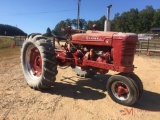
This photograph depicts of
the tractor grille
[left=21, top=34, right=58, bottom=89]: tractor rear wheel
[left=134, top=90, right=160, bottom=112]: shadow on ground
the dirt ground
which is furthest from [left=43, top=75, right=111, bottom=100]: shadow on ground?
the tractor grille

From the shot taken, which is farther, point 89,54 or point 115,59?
point 89,54

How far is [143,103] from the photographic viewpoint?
5648 millimetres

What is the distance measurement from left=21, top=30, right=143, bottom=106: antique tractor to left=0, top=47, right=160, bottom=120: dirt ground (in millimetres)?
291

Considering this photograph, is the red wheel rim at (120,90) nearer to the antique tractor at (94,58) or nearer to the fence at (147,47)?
the antique tractor at (94,58)

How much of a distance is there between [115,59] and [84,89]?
1.47 metres

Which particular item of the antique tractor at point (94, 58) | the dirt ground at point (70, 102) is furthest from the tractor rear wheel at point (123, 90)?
the dirt ground at point (70, 102)

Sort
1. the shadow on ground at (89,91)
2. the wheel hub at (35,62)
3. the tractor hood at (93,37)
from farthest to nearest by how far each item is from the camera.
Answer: the wheel hub at (35,62) → the tractor hood at (93,37) → the shadow on ground at (89,91)

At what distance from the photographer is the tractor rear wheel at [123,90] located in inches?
206

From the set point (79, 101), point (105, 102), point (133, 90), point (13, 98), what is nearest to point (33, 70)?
point (13, 98)

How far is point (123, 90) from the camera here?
17.8ft

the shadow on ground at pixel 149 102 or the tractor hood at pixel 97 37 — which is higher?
the tractor hood at pixel 97 37

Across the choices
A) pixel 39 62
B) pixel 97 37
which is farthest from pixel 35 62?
pixel 97 37

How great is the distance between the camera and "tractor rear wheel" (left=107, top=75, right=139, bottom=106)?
5.22 meters

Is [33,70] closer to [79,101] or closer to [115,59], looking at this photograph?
[79,101]
